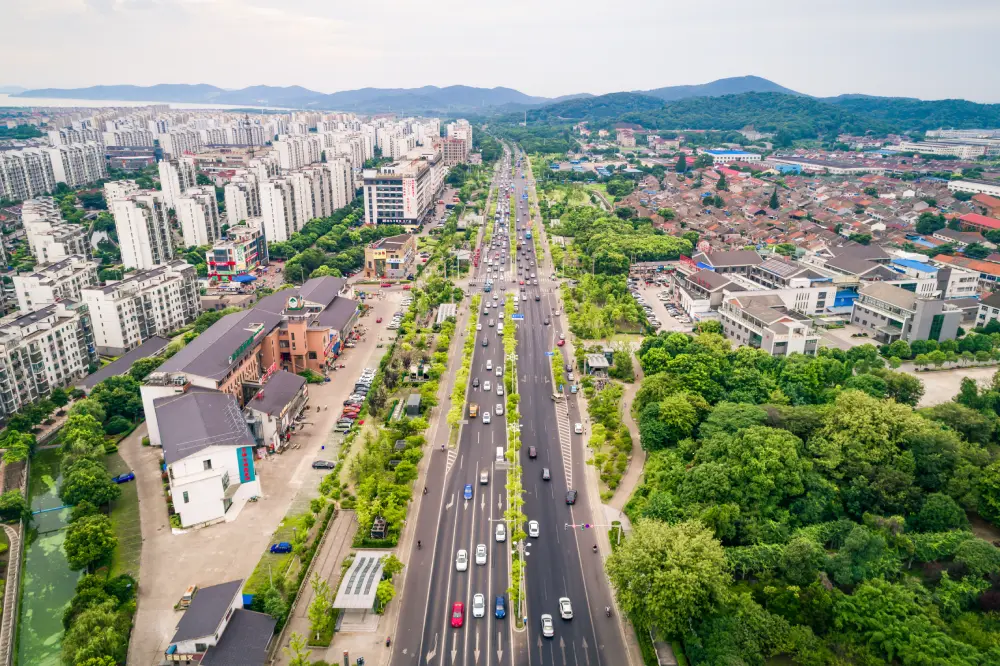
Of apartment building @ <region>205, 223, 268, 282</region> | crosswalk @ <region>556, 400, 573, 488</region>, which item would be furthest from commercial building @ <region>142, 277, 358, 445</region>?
Result: crosswalk @ <region>556, 400, 573, 488</region>

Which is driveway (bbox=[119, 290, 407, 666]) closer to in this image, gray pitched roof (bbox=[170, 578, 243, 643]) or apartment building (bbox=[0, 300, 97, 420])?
gray pitched roof (bbox=[170, 578, 243, 643])

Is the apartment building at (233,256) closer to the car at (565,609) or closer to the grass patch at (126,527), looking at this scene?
the grass patch at (126,527)

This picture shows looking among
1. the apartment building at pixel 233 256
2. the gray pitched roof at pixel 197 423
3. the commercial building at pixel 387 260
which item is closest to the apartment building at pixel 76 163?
the apartment building at pixel 233 256

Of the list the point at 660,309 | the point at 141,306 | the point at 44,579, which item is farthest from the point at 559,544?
the point at 141,306

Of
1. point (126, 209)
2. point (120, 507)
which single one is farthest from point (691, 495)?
point (126, 209)

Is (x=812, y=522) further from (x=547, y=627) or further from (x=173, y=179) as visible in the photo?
(x=173, y=179)

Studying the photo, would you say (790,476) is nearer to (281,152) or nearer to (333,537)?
(333,537)
